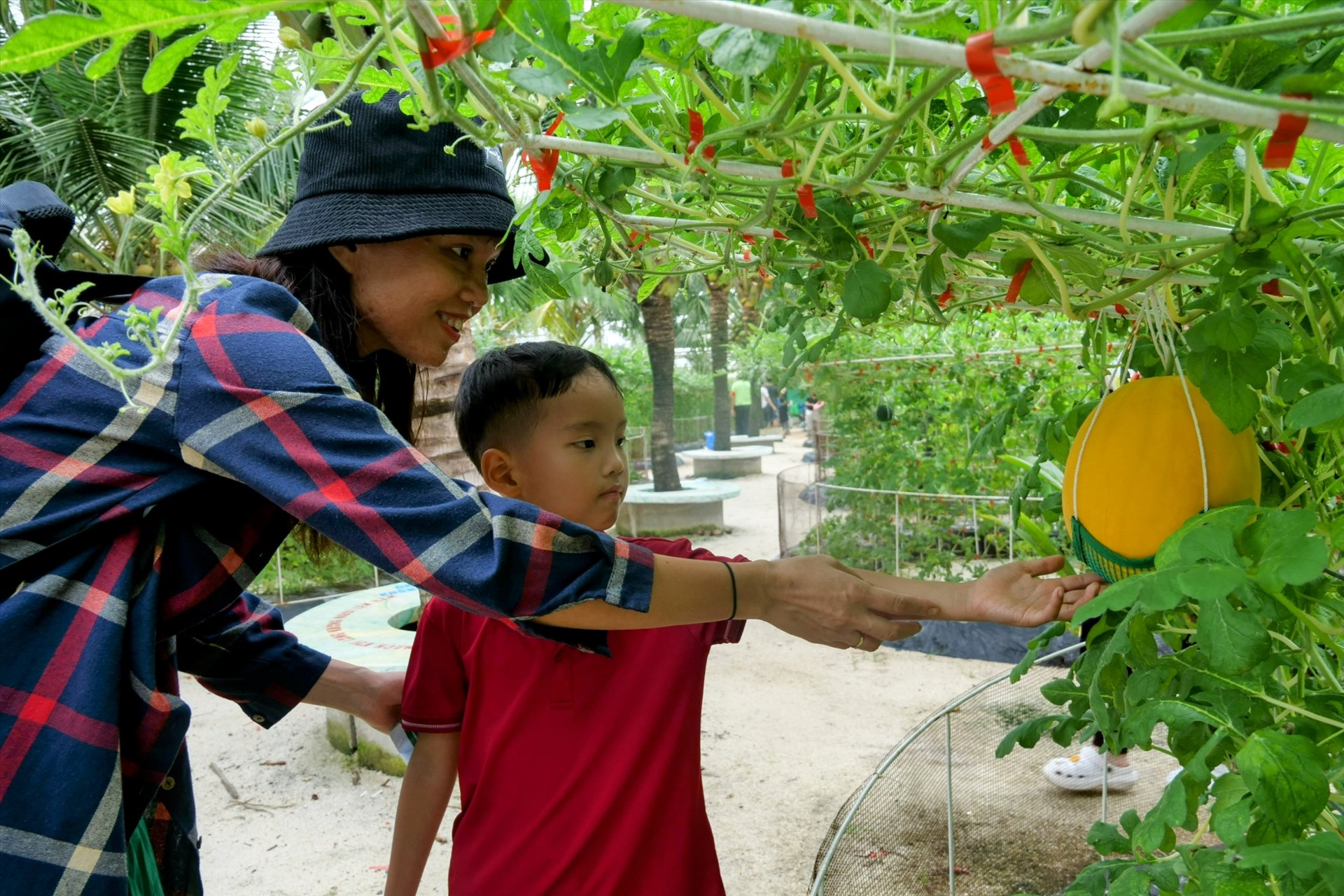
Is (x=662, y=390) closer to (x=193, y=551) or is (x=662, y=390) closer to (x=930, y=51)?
(x=193, y=551)

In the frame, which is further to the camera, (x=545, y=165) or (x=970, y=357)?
(x=970, y=357)

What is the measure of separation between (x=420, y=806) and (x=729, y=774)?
8.73ft

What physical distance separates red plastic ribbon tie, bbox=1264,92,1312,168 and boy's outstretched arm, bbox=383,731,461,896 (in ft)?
4.75

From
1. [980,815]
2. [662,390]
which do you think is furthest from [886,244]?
[662,390]

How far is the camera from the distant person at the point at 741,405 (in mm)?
21375

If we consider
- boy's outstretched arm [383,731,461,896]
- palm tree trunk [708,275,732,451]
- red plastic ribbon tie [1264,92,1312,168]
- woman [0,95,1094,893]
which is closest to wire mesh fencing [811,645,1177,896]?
boy's outstretched arm [383,731,461,896]

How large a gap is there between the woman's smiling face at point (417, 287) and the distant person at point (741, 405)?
19841 millimetres

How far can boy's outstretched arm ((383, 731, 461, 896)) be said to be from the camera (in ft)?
5.12

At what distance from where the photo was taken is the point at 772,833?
349 centimetres

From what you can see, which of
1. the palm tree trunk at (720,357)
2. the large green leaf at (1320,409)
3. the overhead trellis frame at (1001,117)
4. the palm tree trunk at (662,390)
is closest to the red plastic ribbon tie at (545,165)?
the overhead trellis frame at (1001,117)

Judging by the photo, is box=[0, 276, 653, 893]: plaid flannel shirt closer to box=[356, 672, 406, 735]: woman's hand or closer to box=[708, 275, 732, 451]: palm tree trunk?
box=[356, 672, 406, 735]: woman's hand

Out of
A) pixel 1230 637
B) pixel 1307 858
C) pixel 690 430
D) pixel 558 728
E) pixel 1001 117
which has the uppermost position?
pixel 1001 117

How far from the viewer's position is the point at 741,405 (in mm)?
24062

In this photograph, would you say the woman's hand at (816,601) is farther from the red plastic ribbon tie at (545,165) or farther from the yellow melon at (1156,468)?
the red plastic ribbon tie at (545,165)
